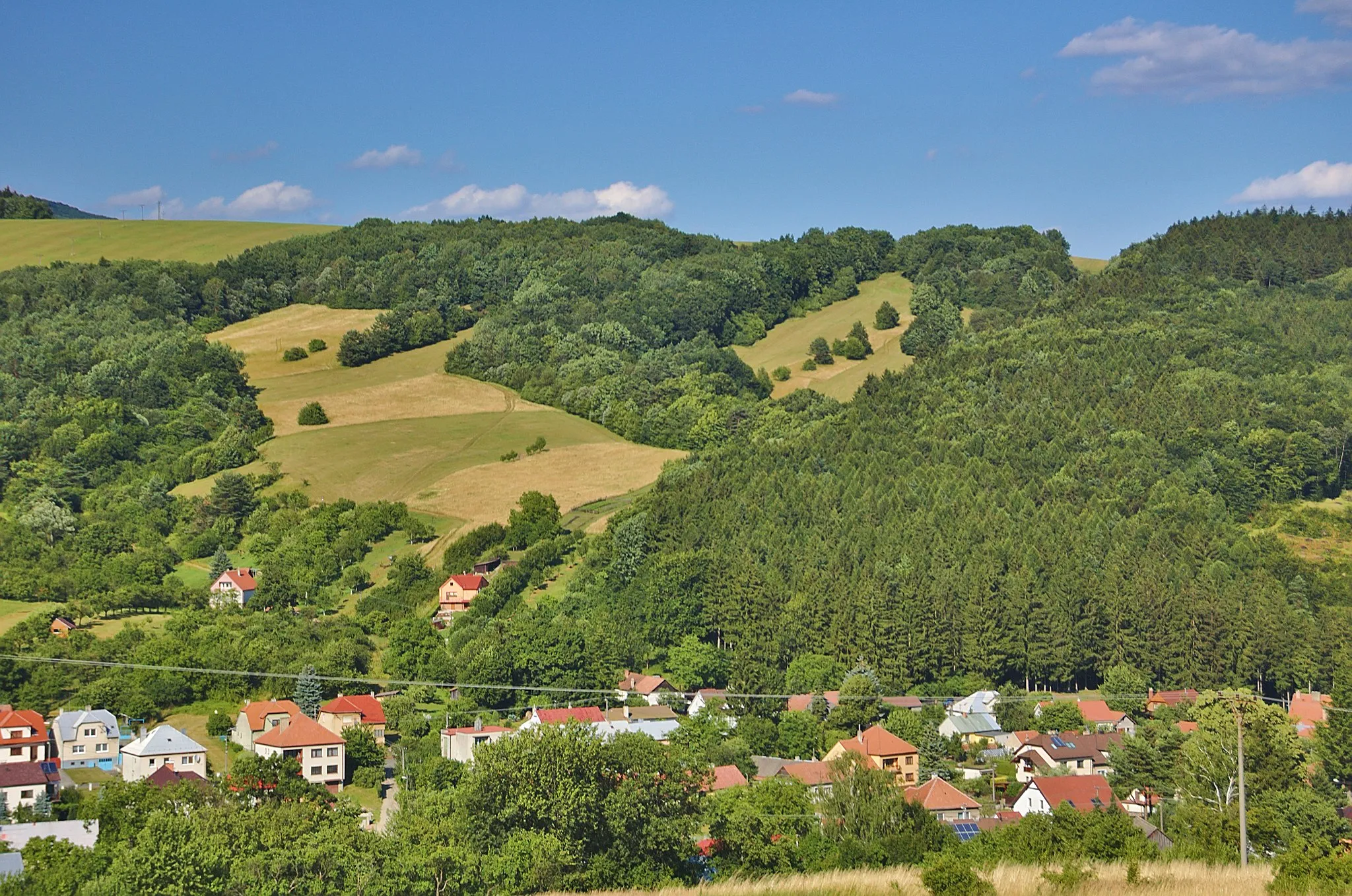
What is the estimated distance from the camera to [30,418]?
114m

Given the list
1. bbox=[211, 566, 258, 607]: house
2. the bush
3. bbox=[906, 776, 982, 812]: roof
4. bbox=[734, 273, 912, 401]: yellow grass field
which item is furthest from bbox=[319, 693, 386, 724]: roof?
bbox=[734, 273, 912, 401]: yellow grass field

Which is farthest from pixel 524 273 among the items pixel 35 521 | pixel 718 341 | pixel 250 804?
pixel 250 804

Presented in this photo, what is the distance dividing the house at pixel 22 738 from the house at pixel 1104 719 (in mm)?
41456

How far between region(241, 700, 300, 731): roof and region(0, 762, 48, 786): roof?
30.8ft

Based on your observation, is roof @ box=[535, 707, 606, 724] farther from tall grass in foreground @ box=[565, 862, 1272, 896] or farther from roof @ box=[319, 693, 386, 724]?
tall grass in foreground @ box=[565, 862, 1272, 896]

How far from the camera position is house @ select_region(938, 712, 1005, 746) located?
6488 centimetres

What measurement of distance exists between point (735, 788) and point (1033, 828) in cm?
1020

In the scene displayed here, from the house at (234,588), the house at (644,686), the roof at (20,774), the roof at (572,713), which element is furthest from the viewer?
the house at (234,588)

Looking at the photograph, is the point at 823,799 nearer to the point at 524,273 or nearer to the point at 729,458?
Result: the point at 729,458

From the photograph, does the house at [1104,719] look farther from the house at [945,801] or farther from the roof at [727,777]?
the roof at [727,777]

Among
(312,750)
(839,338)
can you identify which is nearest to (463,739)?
(312,750)

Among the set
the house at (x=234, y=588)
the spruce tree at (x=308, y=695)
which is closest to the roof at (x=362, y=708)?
the spruce tree at (x=308, y=695)

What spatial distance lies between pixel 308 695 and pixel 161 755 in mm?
9614

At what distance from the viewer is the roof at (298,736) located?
193ft
